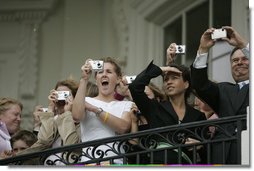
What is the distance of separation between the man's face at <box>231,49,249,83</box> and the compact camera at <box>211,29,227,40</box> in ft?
0.79

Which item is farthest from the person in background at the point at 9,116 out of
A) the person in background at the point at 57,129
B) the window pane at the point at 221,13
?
the window pane at the point at 221,13

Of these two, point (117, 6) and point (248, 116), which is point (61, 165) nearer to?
point (248, 116)

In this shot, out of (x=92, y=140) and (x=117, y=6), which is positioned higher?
(x=117, y=6)

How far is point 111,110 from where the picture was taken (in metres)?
6.17

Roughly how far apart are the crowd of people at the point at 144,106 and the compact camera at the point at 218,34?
4 centimetres

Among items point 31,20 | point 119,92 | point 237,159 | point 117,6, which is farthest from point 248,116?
point 31,20

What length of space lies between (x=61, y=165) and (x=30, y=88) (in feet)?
14.8

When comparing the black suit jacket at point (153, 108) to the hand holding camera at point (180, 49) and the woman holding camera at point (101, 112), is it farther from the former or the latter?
the hand holding camera at point (180, 49)

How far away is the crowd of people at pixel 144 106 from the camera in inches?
231

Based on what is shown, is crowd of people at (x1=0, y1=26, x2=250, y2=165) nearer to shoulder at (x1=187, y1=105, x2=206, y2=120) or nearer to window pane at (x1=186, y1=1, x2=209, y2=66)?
shoulder at (x1=187, y1=105, x2=206, y2=120)

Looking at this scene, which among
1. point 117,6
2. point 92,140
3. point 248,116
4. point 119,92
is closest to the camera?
point 248,116

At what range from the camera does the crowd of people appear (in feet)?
19.2

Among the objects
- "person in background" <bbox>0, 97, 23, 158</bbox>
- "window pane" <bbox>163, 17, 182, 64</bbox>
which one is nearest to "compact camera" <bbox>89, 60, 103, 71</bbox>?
"person in background" <bbox>0, 97, 23, 158</bbox>

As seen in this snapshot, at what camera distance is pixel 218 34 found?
5.87 m
